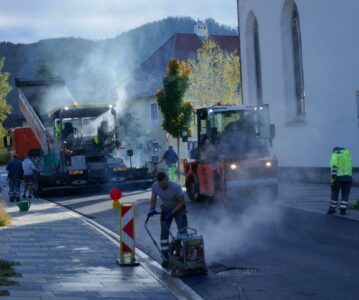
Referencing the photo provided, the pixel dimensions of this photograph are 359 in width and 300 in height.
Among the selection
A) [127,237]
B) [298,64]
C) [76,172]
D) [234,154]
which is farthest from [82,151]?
[127,237]

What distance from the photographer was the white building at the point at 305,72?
2605 cm

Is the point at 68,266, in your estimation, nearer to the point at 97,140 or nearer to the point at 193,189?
the point at 193,189

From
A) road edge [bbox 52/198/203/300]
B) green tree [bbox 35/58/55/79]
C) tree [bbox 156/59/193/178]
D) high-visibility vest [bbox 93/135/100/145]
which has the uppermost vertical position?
green tree [bbox 35/58/55/79]

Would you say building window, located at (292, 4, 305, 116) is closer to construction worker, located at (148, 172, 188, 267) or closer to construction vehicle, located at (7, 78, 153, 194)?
construction vehicle, located at (7, 78, 153, 194)

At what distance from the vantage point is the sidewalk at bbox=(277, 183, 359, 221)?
61.4ft

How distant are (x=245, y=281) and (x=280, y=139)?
22.4 metres

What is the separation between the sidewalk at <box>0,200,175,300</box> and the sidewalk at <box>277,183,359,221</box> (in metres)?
6.12

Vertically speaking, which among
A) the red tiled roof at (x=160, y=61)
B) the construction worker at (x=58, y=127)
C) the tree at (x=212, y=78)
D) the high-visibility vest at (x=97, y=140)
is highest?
the red tiled roof at (x=160, y=61)

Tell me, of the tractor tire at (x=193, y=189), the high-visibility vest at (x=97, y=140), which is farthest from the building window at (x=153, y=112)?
the tractor tire at (x=193, y=189)

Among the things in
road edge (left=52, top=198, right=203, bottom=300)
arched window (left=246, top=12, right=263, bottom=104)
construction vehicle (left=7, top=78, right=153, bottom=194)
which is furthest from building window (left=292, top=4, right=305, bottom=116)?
road edge (left=52, top=198, right=203, bottom=300)

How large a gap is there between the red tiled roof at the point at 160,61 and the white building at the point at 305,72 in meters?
18.8

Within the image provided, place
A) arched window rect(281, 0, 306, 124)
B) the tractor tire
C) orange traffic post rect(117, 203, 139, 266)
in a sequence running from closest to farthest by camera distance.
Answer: orange traffic post rect(117, 203, 139, 266) → the tractor tire → arched window rect(281, 0, 306, 124)

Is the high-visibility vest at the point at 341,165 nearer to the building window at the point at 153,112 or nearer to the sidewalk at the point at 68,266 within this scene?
the sidewalk at the point at 68,266

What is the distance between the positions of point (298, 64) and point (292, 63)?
36 centimetres
